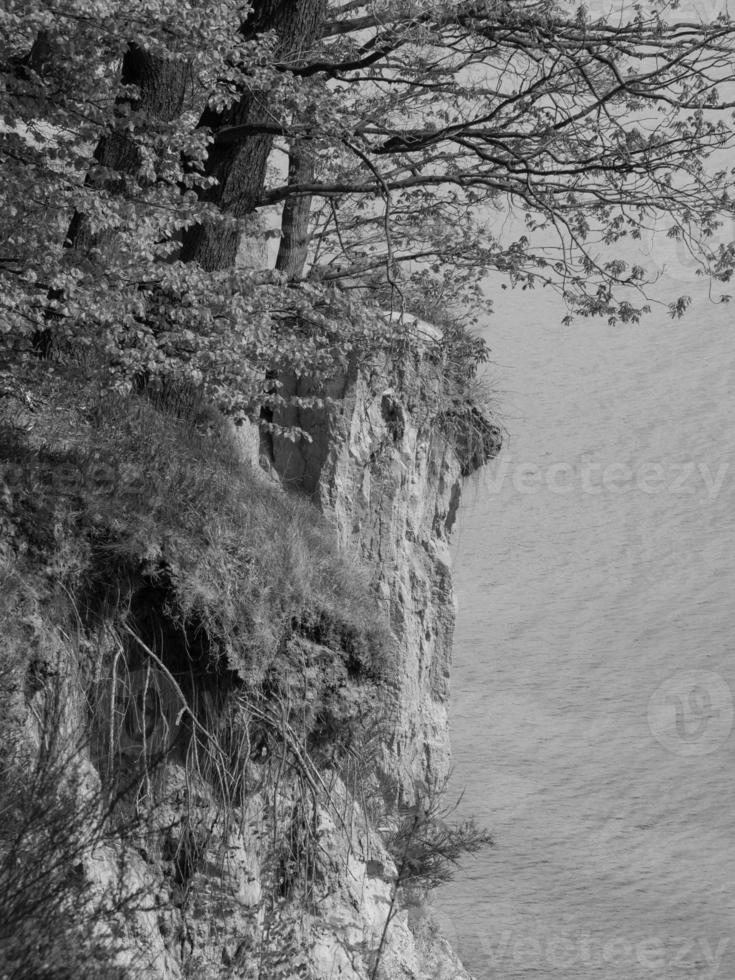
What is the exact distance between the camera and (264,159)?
23.4 feet

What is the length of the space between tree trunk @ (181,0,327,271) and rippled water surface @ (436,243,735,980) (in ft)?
34.2

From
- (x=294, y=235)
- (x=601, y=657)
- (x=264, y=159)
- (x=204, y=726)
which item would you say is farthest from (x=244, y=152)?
(x=601, y=657)

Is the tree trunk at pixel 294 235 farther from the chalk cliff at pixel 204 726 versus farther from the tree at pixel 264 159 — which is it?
the chalk cliff at pixel 204 726

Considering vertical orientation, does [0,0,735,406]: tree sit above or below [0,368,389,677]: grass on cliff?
above

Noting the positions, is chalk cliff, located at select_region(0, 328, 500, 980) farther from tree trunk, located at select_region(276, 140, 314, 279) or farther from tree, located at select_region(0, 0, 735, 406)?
tree trunk, located at select_region(276, 140, 314, 279)

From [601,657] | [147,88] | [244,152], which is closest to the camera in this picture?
[147,88]

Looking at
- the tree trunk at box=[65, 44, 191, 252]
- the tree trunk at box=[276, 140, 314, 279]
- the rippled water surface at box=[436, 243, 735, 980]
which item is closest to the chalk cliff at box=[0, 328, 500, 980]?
the tree trunk at box=[65, 44, 191, 252]

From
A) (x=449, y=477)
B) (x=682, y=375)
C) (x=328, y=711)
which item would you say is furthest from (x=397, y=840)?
(x=682, y=375)

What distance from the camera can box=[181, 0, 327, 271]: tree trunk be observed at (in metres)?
6.72

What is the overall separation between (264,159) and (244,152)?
143 millimetres

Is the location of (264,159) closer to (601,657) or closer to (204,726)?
(204,726)

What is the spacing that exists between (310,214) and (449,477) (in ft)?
8.43

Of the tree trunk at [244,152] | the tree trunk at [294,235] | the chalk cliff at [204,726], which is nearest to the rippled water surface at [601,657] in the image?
the tree trunk at [294,235]

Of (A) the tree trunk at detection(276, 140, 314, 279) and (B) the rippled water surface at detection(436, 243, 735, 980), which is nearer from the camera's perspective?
(A) the tree trunk at detection(276, 140, 314, 279)
